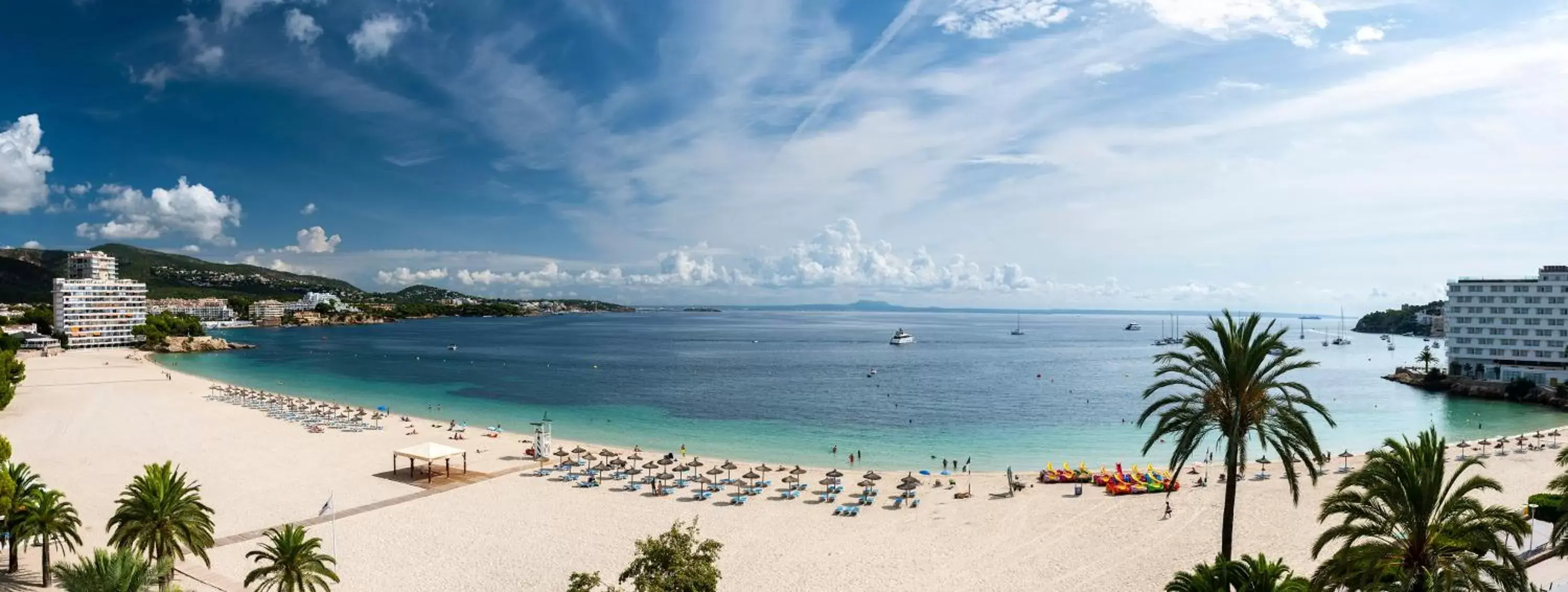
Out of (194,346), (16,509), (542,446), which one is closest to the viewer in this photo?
(16,509)

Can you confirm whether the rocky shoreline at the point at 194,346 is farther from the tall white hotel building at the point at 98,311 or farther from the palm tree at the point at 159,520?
the palm tree at the point at 159,520

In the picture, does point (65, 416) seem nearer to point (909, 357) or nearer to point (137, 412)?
point (137, 412)

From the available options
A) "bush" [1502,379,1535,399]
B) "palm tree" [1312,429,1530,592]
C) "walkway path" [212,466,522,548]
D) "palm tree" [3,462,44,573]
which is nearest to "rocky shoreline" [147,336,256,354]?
"walkway path" [212,466,522,548]

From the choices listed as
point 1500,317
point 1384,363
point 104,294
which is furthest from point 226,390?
point 1384,363

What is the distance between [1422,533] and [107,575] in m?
22.8

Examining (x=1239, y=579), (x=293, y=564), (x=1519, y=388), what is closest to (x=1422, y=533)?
(x=1239, y=579)

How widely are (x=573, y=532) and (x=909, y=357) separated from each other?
3919 inches

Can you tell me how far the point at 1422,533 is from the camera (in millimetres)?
12008

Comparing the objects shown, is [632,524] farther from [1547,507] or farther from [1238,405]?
[1547,507]

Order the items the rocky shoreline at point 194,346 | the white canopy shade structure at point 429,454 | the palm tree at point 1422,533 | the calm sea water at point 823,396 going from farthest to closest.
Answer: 1. the rocky shoreline at point 194,346
2. the calm sea water at point 823,396
3. the white canopy shade structure at point 429,454
4. the palm tree at point 1422,533

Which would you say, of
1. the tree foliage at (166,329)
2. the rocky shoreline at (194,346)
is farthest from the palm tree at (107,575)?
the tree foliage at (166,329)

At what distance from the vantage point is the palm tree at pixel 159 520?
16.8 meters

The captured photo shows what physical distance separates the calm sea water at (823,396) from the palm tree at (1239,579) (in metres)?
27.1

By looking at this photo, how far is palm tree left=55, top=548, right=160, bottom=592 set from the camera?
41.9ft
